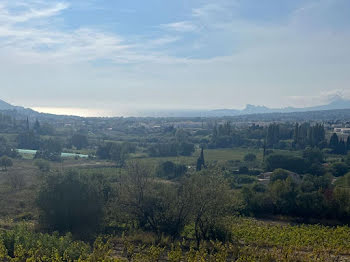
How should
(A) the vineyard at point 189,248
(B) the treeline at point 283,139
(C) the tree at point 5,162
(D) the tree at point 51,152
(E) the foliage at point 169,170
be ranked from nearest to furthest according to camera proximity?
(A) the vineyard at point 189,248 < (E) the foliage at point 169,170 < (C) the tree at point 5,162 < (D) the tree at point 51,152 < (B) the treeline at point 283,139

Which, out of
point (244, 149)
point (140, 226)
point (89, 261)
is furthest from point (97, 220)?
point (244, 149)

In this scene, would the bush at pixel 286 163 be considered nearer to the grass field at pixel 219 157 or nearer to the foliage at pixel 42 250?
the grass field at pixel 219 157

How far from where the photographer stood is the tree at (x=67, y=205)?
18703 mm

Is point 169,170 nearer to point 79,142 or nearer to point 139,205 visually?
point 139,205

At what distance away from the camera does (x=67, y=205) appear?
18750 mm

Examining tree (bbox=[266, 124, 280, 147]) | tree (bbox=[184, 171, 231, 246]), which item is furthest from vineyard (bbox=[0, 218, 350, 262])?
tree (bbox=[266, 124, 280, 147])

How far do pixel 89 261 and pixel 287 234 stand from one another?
41.6ft

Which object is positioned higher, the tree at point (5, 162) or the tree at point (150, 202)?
the tree at point (150, 202)

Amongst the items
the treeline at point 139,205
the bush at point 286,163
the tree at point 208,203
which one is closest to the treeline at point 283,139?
the bush at point 286,163

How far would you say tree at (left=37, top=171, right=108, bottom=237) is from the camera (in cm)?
1870

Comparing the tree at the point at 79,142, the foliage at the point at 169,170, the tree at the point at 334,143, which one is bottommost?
the foliage at the point at 169,170

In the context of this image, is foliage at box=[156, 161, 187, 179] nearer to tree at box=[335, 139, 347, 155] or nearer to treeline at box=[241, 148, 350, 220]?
treeline at box=[241, 148, 350, 220]

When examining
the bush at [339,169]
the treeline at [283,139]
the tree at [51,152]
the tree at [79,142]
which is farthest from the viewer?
the tree at [79,142]

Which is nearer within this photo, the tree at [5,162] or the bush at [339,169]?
the tree at [5,162]
